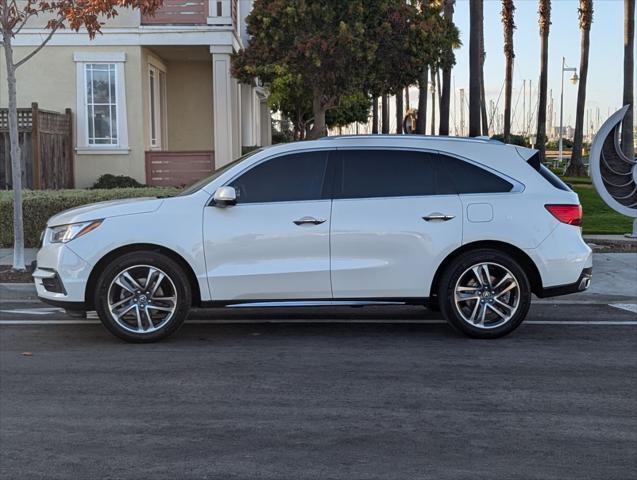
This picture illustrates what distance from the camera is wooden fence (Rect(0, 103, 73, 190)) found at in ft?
56.0

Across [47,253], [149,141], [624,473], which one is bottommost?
[624,473]

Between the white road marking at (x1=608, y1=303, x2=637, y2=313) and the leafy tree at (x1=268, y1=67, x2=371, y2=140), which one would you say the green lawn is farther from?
the white road marking at (x1=608, y1=303, x2=637, y2=313)

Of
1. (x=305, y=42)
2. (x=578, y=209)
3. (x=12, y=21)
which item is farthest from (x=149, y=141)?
(x=578, y=209)

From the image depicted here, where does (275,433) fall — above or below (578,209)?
below

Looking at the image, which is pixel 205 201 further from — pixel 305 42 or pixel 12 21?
pixel 305 42

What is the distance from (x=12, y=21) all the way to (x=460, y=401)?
27.8 feet

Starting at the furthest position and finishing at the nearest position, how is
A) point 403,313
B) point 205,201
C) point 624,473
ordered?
1. point 403,313
2. point 205,201
3. point 624,473

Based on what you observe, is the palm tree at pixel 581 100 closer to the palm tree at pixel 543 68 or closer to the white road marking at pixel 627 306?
the palm tree at pixel 543 68

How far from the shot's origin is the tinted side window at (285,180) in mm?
7793

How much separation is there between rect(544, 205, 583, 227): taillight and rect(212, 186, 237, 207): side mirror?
2.86m

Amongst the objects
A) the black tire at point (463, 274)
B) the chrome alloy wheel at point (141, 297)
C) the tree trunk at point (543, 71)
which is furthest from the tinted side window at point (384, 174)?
the tree trunk at point (543, 71)

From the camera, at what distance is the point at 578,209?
795 cm

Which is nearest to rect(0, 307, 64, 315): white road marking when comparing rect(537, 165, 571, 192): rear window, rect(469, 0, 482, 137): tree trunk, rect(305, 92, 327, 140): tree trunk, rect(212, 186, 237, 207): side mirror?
rect(212, 186, 237, 207): side mirror

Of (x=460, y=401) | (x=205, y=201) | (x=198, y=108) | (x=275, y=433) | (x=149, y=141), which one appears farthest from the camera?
(x=198, y=108)
